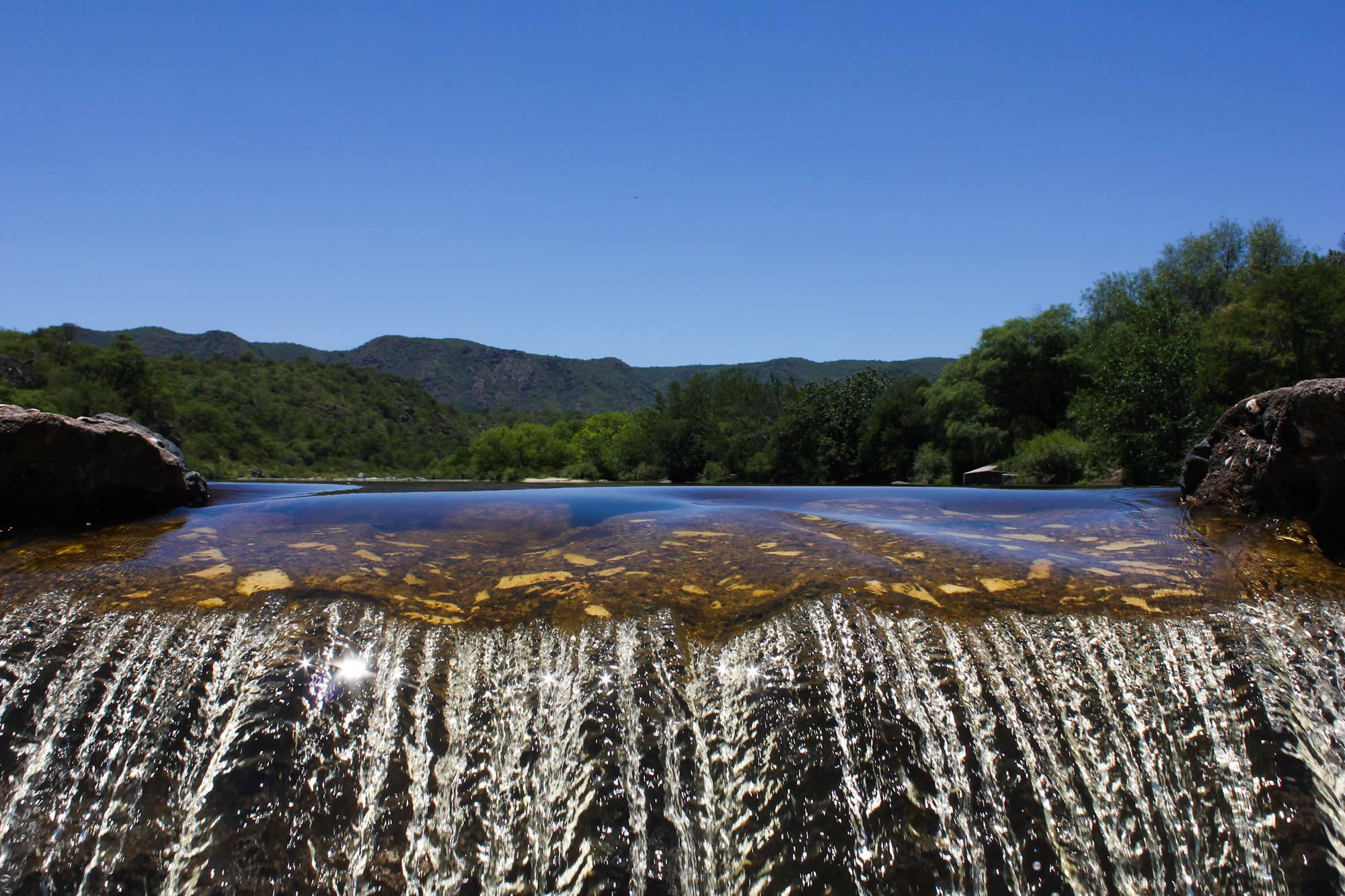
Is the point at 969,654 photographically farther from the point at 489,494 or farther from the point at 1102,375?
the point at 1102,375

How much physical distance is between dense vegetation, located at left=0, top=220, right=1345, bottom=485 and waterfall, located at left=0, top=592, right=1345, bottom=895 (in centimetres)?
2692

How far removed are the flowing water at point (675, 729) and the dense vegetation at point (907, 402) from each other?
87.1ft

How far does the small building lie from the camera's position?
3647 cm

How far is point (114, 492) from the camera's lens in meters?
6.67

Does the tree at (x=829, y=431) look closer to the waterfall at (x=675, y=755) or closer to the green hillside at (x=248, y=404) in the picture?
the green hillside at (x=248, y=404)

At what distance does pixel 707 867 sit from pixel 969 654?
5.49ft

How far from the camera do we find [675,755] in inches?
131

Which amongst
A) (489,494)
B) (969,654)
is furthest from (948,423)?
(969,654)

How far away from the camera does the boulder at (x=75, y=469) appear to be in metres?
5.92

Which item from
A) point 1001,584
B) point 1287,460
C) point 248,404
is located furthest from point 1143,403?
point 248,404

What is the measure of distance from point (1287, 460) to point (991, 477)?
3503 cm

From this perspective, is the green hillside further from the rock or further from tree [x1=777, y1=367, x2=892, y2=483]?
tree [x1=777, y1=367, x2=892, y2=483]

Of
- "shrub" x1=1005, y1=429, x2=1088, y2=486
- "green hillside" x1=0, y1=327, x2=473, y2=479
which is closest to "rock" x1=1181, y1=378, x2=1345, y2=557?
"shrub" x1=1005, y1=429, x2=1088, y2=486

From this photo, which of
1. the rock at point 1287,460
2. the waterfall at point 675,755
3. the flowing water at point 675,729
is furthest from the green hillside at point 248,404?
the rock at point 1287,460
